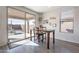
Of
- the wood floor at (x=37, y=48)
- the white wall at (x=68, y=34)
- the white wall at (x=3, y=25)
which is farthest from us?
the white wall at (x=3, y=25)

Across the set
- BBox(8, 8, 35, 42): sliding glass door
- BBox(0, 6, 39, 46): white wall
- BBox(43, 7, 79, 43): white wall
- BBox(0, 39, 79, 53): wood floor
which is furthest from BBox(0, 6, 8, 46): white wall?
BBox(43, 7, 79, 43): white wall

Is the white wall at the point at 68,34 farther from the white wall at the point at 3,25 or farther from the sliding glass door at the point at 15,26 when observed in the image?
the white wall at the point at 3,25

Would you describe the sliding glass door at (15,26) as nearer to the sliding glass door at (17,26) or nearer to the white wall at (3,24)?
the sliding glass door at (17,26)

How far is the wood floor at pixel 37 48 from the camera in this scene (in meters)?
2.85

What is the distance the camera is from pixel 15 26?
334 centimetres

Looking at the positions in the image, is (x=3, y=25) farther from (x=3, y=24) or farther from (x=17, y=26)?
(x=17, y=26)

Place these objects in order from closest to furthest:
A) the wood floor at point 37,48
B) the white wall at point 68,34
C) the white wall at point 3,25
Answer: the wood floor at point 37,48 → the white wall at point 68,34 → the white wall at point 3,25

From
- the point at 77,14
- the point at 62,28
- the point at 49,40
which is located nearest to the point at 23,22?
the point at 49,40

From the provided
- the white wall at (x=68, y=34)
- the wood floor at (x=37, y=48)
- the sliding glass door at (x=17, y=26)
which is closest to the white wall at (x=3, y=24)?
the sliding glass door at (x=17, y=26)

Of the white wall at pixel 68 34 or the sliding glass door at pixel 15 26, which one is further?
the sliding glass door at pixel 15 26

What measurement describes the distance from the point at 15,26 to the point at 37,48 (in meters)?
1.17

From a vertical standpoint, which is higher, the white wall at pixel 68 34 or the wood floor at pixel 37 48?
the white wall at pixel 68 34

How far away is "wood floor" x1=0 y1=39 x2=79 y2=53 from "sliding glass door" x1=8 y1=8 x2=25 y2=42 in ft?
1.01

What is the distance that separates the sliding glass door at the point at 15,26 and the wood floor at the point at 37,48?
1.01 ft
